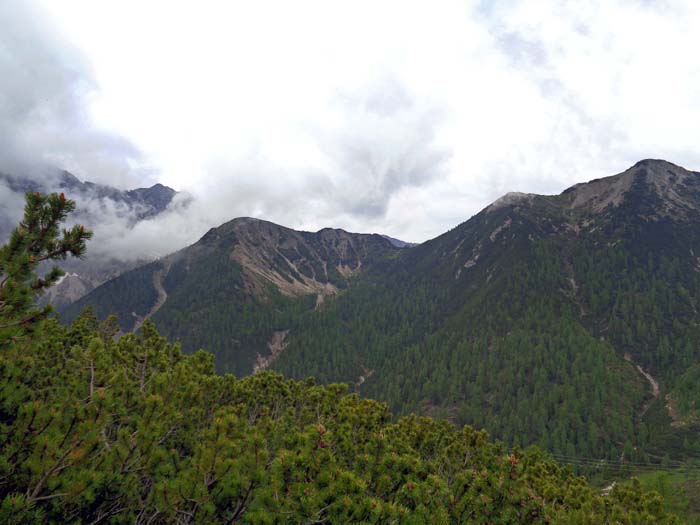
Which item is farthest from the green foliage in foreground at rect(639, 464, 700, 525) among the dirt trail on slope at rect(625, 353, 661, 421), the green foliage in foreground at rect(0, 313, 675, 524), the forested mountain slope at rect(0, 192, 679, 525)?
the forested mountain slope at rect(0, 192, 679, 525)

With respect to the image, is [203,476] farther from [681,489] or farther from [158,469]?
[681,489]

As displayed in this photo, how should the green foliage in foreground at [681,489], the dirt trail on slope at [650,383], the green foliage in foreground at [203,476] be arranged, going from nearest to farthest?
the green foliage in foreground at [203,476] → the green foliage in foreground at [681,489] → the dirt trail on slope at [650,383]

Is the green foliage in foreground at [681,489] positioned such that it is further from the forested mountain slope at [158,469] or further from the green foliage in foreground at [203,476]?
the forested mountain slope at [158,469]

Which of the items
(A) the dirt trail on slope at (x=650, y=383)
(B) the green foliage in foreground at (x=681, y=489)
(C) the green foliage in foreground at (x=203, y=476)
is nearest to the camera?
(C) the green foliage in foreground at (x=203, y=476)

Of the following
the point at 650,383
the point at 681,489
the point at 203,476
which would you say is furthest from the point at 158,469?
the point at 650,383

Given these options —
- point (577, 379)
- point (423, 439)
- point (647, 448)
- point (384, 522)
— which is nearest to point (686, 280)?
point (577, 379)

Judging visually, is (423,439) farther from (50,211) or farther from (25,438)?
(50,211)

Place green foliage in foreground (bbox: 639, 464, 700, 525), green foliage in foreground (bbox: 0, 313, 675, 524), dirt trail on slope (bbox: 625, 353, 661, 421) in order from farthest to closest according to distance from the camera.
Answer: dirt trail on slope (bbox: 625, 353, 661, 421), green foliage in foreground (bbox: 639, 464, 700, 525), green foliage in foreground (bbox: 0, 313, 675, 524)

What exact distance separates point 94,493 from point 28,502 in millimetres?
2022

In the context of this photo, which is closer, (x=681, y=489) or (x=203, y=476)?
(x=203, y=476)

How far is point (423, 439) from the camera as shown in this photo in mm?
24812

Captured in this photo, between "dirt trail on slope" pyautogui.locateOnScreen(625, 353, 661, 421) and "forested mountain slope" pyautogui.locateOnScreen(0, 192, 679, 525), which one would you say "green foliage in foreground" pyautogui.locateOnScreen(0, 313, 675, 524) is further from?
"dirt trail on slope" pyautogui.locateOnScreen(625, 353, 661, 421)

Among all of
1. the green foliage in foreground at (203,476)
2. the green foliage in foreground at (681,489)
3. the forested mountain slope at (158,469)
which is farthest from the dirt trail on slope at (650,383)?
the forested mountain slope at (158,469)

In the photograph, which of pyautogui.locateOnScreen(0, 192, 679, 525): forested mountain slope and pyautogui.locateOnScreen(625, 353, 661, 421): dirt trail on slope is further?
pyautogui.locateOnScreen(625, 353, 661, 421): dirt trail on slope
